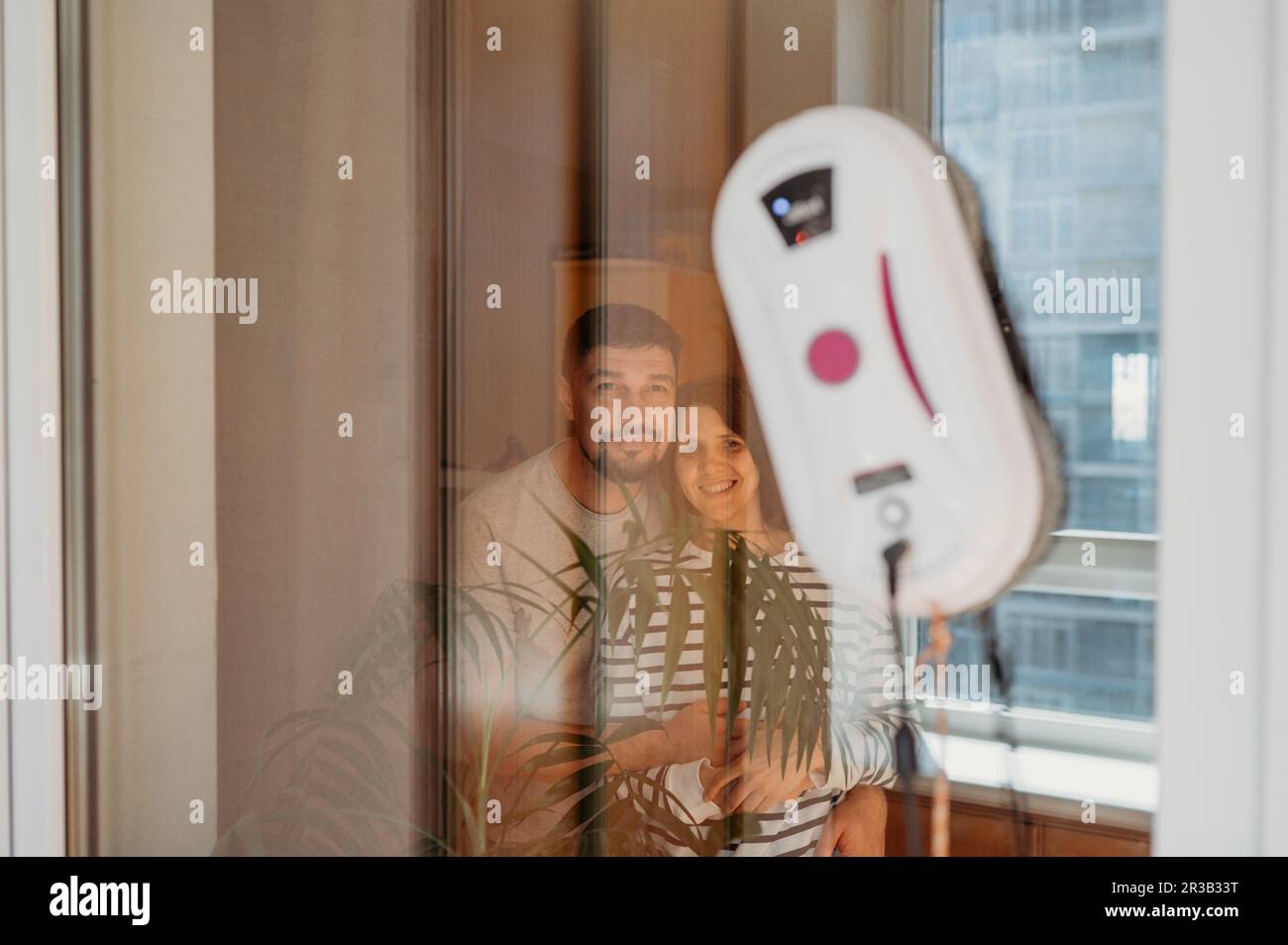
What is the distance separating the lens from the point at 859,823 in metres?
0.94

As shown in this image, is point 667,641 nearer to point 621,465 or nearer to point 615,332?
point 621,465

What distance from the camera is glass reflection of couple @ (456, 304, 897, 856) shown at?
3.08 feet

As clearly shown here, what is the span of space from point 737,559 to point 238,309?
593 millimetres

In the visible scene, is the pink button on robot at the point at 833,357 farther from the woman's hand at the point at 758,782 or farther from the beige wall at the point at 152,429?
the beige wall at the point at 152,429

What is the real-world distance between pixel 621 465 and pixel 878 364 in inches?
10.2

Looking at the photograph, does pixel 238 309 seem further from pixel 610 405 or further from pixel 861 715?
pixel 861 715

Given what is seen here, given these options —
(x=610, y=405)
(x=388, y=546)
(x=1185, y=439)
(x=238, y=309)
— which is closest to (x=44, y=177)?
(x=238, y=309)

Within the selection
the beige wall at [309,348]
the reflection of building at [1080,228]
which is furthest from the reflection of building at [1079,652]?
the beige wall at [309,348]

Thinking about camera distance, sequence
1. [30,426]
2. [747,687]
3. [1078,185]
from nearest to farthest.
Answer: [1078,185] < [747,687] < [30,426]

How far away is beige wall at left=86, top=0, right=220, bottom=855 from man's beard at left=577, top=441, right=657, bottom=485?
44 cm

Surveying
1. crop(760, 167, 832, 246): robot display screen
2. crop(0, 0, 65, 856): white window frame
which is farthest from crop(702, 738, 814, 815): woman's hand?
crop(0, 0, 65, 856): white window frame

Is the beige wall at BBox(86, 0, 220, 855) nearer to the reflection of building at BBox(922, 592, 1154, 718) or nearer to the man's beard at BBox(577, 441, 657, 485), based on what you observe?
the man's beard at BBox(577, 441, 657, 485)

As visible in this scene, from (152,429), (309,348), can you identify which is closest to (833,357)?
(309,348)

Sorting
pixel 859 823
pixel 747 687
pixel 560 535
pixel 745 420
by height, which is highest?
pixel 745 420
